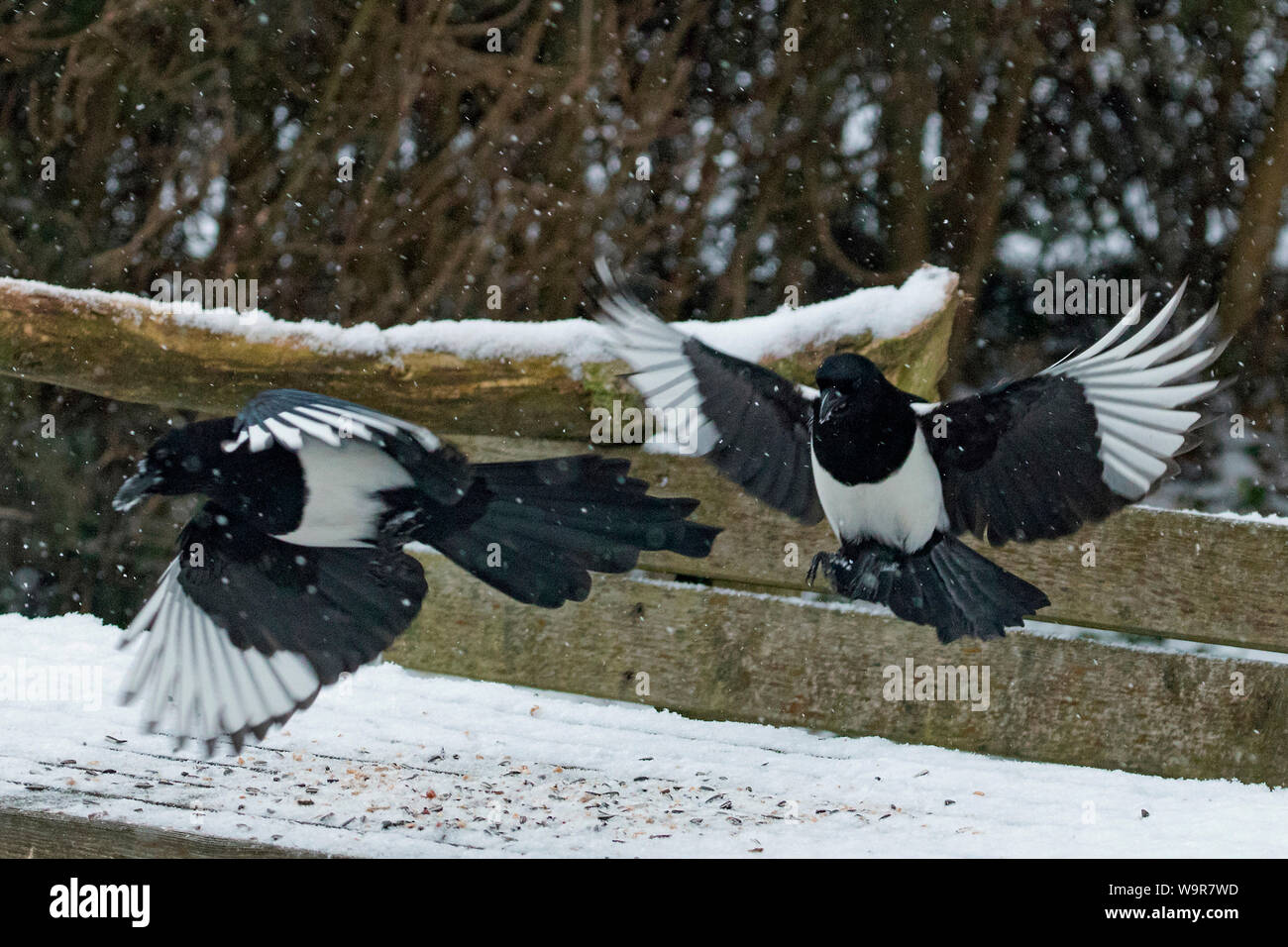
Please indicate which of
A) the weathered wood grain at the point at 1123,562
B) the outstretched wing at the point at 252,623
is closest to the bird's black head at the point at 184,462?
the outstretched wing at the point at 252,623

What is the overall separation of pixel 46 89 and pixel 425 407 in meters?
2.11

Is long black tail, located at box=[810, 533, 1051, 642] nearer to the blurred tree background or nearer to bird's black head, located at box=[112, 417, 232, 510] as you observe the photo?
bird's black head, located at box=[112, 417, 232, 510]

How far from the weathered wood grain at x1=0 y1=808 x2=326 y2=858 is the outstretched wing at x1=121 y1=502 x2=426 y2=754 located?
0.51ft

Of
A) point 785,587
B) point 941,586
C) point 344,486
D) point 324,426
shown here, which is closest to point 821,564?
point 785,587

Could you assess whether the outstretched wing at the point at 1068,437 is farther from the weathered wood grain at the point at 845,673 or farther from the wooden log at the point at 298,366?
the weathered wood grain at the point at 845,673

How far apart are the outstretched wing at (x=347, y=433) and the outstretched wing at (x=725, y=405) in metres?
0.27

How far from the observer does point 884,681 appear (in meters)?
1.84

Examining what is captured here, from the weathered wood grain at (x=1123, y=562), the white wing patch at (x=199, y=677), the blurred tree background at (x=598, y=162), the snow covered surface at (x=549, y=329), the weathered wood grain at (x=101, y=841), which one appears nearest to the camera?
the weathered wood grain at (x=101, y=841)

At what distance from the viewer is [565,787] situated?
1539mm

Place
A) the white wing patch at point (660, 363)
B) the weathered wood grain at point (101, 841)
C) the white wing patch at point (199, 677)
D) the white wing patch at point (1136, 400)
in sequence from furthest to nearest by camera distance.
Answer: the white wing patch at point (660, 363) < the white wing patch at point (199, 677) < the white wing patch at point (1136, 400) < the weathered wood grain at point (101, 841)

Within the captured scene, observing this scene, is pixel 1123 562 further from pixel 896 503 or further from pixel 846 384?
pixel 846 384

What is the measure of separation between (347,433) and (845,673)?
36.9 inches

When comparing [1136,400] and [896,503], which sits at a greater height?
[1136,400]

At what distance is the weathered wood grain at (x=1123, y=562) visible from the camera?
1.69 meters
